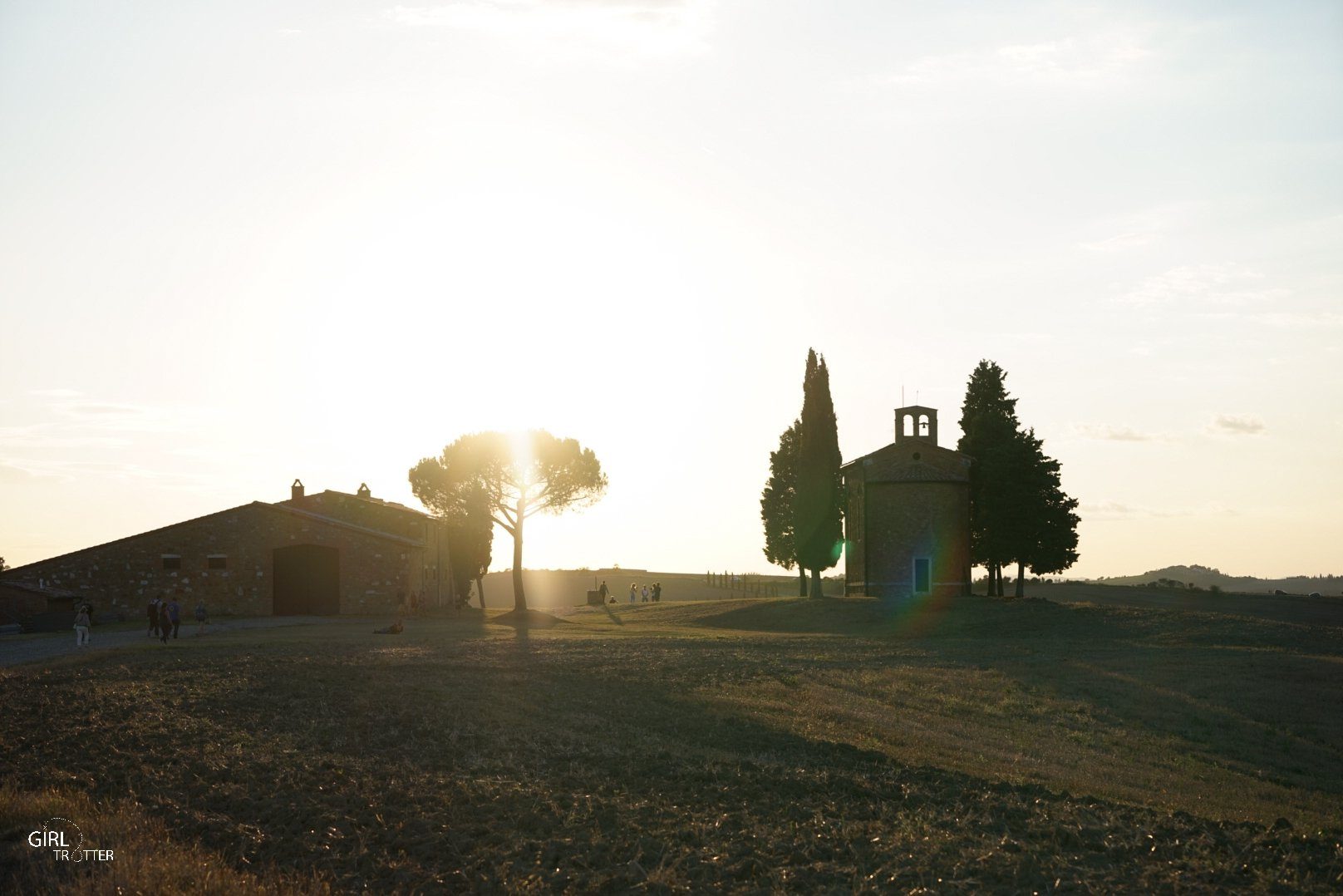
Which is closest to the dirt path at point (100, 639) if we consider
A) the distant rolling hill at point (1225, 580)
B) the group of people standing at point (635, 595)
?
the group of people standing at point (635, 595)

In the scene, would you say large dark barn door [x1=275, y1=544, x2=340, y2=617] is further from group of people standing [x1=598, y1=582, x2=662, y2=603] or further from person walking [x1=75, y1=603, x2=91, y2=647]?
group of people standing [x1=598, y1=582, x2=662, y2=603]

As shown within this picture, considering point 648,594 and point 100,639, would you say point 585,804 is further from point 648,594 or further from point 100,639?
point 648,594

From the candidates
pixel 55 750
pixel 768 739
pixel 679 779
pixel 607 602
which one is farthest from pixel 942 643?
pixel 607 602

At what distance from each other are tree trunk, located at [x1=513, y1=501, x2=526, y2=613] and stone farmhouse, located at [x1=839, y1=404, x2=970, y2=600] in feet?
66.0

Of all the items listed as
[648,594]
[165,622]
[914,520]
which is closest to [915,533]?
[914,520]

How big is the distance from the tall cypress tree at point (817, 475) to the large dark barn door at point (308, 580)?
86.0ft

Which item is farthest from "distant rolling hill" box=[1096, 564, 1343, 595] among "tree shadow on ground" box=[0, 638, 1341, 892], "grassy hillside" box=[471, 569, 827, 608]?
"tree shadow on ground" box=[0, 638, 1341, 892]

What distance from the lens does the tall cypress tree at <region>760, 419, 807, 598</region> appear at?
276 ft

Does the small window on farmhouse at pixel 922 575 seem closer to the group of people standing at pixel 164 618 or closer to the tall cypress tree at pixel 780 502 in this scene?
the tall cypress tree at pixel 780 502

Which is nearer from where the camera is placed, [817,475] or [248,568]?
[248,568]

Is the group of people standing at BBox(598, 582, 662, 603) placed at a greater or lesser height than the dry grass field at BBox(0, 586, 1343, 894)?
lesser

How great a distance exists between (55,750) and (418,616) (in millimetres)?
44299

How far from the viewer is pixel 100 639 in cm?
4338

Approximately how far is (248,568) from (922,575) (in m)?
35.5
